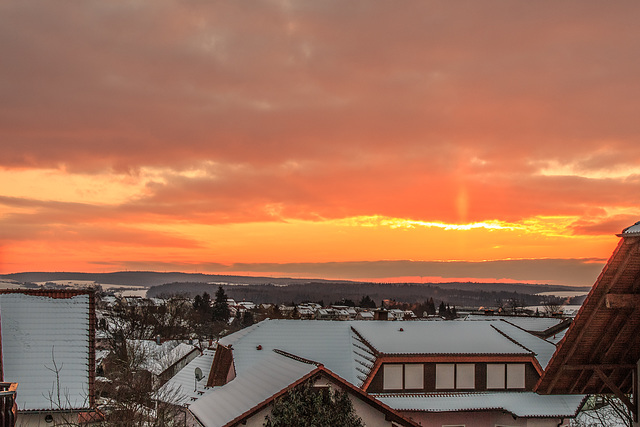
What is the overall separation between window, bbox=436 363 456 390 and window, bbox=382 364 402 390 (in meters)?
2.10

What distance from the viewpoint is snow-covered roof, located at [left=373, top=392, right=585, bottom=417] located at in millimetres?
27469

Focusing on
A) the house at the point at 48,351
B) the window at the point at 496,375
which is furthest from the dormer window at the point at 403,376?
the house at the point at 48,351

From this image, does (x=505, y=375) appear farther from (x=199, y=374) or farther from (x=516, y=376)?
(x=199, y=374)

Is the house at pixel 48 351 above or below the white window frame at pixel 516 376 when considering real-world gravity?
above

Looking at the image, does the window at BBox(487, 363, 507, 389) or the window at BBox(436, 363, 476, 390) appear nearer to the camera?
the window at BBox(436, 363, 476, 390)

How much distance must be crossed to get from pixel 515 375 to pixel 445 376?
397cm

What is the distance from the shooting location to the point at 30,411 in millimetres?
19250

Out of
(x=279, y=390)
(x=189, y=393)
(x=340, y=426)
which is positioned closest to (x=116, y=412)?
(x=279, y=390)

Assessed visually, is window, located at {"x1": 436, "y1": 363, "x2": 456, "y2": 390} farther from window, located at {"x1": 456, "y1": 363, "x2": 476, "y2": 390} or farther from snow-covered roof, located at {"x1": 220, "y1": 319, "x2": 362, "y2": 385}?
snow-covered roof, located at {"x1": 220, "y1": 319, "x2": 362, "y2": 385}

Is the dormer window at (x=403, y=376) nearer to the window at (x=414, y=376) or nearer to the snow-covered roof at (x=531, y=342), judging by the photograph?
the window at (x=414, y=376)

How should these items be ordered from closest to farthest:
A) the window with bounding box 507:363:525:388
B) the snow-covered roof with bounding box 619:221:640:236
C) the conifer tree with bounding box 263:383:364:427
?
the snow-covered roof with bounding box 619:221:640:236 < the conifer tree with bounding box 263:383:364:427 < the window with bounding box 507:363:525:388

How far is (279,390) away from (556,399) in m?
17.7

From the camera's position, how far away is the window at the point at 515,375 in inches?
1188

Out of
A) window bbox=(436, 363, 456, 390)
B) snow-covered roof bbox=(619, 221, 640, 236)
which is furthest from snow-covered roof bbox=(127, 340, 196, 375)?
snow-covered roof bbox=(619, 221, 640, 236)
